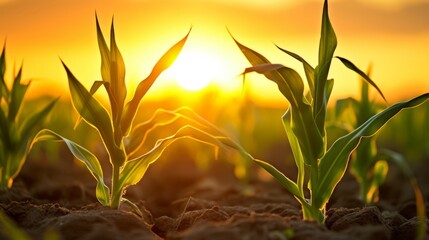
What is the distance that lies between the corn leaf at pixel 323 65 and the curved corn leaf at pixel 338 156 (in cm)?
14

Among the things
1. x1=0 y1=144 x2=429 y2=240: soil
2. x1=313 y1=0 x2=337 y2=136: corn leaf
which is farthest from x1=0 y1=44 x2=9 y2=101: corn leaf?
x1=313 y1=0 x2=337 y2=136: corn leaf

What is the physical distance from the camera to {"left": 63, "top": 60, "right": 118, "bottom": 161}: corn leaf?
3.24 metres

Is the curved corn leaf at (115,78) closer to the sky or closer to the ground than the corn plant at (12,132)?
closer to the sky

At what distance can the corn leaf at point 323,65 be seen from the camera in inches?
119

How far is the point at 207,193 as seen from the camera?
5492 millimetres

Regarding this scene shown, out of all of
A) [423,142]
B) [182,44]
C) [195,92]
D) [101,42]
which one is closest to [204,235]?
[182,44]

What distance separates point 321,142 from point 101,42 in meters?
1.33

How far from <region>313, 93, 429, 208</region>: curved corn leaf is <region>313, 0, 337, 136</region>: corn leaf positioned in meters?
0.14

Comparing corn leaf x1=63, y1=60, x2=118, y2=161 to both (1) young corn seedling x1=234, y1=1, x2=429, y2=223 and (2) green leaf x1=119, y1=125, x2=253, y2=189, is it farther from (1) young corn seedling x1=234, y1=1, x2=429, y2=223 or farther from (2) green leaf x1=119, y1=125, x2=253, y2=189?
(1) young corn seedling x1=234, y1=1, x2=429, y2=223

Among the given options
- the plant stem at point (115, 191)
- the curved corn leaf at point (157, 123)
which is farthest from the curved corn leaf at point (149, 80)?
the plant stem at point (115, 191)

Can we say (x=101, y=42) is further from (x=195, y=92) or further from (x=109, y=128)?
(x=195, y=92)

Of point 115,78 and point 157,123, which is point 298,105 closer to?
point 157,123

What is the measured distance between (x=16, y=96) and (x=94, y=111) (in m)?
1.37

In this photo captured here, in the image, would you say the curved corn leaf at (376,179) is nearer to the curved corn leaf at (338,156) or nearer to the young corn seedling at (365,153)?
the young corn seedling at (365,153)
